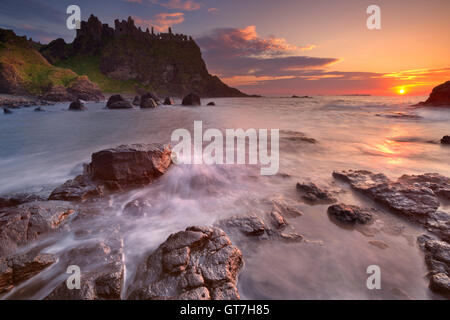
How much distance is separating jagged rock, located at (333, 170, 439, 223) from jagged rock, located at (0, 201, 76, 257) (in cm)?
590

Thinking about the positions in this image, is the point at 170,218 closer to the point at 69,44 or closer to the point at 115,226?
the point at 115,226

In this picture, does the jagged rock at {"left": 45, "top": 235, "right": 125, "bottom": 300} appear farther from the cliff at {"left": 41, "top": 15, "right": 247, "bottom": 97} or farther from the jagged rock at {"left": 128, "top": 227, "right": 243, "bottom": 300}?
the cliff at {"left": 41, "top": 15, "right": 247, "bottom": 97}

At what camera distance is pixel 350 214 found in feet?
11.4

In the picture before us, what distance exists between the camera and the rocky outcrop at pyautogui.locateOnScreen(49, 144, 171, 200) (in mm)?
4332

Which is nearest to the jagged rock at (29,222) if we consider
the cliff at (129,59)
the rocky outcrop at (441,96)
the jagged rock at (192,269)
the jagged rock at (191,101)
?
the jagged rock at (192,269)

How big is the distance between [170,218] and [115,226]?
0.93 meters

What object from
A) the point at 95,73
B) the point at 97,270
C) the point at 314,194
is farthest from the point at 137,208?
the point at 95,73

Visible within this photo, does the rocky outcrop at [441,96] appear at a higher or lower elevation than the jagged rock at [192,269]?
higher

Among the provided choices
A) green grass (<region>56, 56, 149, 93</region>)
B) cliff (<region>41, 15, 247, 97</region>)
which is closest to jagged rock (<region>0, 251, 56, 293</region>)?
green grass (<region>56, 56, 149, 93</region>)

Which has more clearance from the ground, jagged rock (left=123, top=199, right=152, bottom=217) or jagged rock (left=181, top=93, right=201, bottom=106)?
jagged rock (left=181, top=93, right=201, bottom=106)

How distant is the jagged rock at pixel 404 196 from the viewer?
3.46 meters

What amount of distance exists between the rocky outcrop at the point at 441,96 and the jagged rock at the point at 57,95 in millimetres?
75107

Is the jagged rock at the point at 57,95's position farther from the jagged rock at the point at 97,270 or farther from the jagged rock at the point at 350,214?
the jagged rock at the point at 350,214
